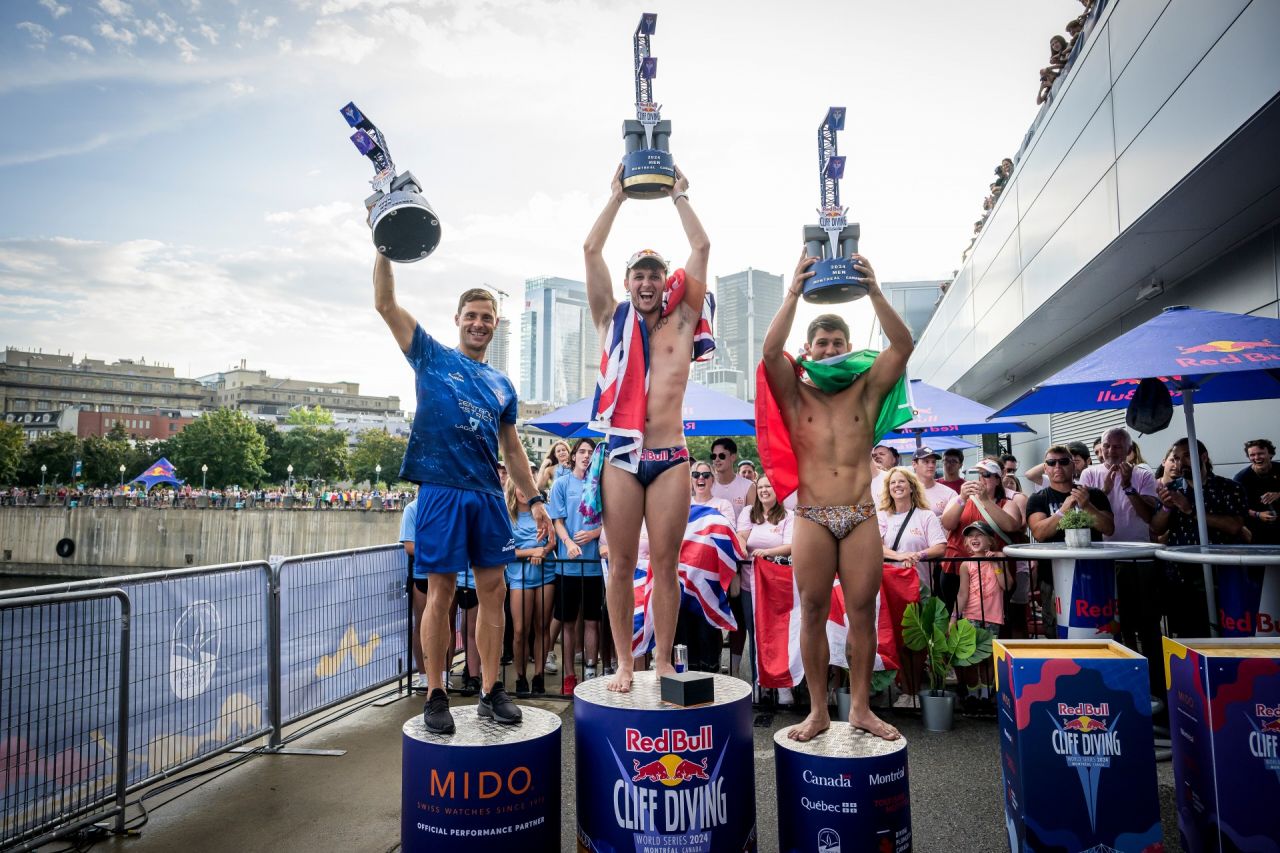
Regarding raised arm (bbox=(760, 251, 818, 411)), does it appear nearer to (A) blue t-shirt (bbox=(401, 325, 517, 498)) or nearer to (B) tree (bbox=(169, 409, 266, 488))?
(A) blue t-shirt (bbox=(401, 325, 517, 498))

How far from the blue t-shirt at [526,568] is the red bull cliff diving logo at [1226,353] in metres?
5.12

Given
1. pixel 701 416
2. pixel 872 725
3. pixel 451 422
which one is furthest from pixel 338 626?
pixel 872 725

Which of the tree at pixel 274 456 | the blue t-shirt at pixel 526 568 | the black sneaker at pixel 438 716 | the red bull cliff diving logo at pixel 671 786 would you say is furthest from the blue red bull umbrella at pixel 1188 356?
the tree at pixel 274 456

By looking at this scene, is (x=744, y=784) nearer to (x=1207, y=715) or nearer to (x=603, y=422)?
(x=603, y=422)

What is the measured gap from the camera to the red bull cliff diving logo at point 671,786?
2.72 m

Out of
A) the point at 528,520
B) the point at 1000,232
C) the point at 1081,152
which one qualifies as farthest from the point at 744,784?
the point at 1000,232

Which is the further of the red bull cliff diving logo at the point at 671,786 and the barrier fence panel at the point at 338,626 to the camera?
the barrier fence panel at the point at 338,626

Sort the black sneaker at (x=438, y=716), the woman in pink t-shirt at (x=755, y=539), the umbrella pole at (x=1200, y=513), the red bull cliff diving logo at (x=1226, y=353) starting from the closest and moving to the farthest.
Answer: the black sneaker at (x=438, y=716)
the red bull cliff diving logo at (x=1226, y=353)
the umbrella pole at (x=1200, y=513)
the woman in pink t-shirt at (x=755, y=539)

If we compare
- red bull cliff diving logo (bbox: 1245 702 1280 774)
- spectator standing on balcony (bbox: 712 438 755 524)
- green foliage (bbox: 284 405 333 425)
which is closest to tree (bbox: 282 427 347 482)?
→ green foliage (bbox: 284 405 333 425)

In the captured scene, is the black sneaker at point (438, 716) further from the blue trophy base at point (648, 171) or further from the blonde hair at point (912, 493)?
the blonde hair at point (912, 493)

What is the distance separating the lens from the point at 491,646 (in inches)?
140

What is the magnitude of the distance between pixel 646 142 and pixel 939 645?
4.20m

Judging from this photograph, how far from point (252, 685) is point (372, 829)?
1844 mm

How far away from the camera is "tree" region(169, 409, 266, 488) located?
221ft
